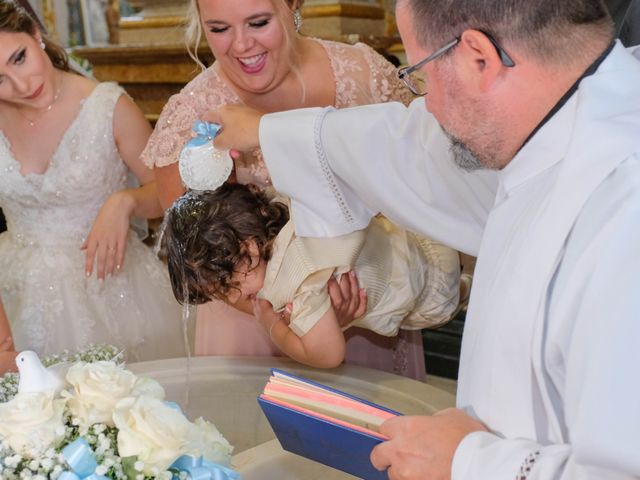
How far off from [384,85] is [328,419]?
1.80 metres

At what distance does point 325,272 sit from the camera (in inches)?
99.9

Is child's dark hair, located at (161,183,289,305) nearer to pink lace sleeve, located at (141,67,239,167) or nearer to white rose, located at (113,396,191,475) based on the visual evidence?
pink lace sleeve, located at (141,67,239,167)

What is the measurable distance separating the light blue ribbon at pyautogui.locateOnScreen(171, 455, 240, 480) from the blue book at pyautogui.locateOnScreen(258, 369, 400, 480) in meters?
0.20

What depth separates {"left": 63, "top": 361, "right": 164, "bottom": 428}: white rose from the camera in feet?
Result: 4.72

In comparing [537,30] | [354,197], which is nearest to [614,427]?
[537,30]

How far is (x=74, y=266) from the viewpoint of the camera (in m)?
3.69

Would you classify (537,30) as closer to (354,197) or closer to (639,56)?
(639,56)

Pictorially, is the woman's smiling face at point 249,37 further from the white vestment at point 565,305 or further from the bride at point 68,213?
the white vestment at point 565,305

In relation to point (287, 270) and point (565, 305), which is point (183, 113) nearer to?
point (287, 270)

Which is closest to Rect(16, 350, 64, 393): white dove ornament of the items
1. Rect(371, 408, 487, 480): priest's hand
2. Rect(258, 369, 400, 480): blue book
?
Rect(258, 369, 400, 480): blue book

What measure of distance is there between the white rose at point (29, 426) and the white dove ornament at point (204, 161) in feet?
3.94

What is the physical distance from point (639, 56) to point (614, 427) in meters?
0.80

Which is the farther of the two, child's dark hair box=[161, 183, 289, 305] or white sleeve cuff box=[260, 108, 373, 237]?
child's dark hair box=[161, 183, 289, 305]

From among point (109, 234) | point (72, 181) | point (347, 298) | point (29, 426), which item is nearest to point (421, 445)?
point (29, 426)
